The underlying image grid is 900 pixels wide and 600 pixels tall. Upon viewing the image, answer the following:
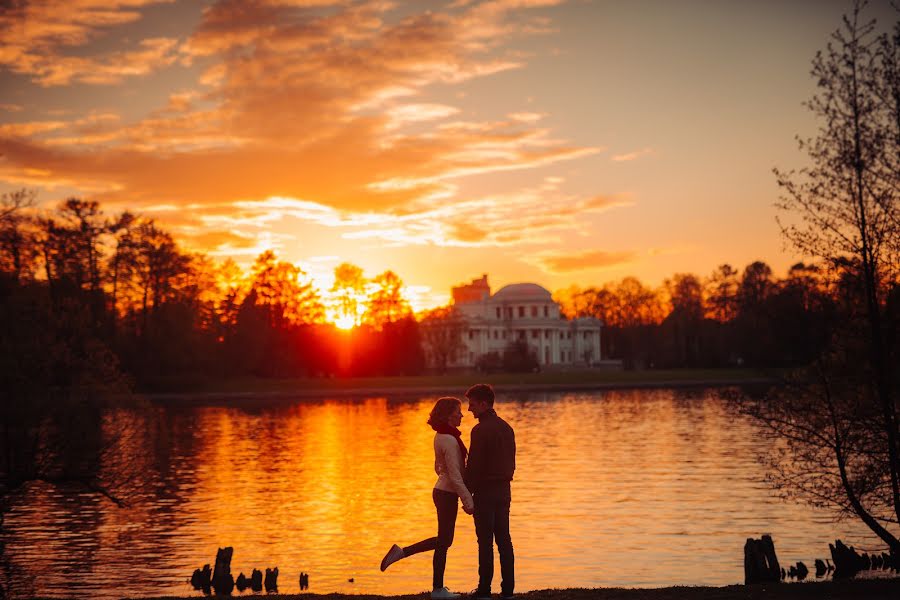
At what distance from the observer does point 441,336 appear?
12531cm

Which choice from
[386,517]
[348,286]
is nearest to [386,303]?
[348,286]

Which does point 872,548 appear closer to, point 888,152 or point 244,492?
point 888,152

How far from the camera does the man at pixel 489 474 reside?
38.1ft

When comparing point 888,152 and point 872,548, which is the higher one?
point 888,152

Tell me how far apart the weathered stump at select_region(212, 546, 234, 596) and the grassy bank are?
6714 centimetres

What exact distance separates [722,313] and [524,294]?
45290mm

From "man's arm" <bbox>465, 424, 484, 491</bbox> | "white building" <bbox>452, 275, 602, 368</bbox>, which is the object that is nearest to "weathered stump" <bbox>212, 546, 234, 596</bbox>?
"man's arm" <bbox>465, 424, 484, 491</bbox>

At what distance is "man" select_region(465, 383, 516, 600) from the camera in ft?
38.1

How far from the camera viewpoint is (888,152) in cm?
1592

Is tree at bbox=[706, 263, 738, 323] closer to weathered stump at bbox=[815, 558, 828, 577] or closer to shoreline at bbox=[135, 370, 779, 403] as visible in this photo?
shoreline at bbox=[135, 370, 779, 403]

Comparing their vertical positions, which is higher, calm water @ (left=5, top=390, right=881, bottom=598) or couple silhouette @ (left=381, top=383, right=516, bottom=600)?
couple silhouette @ (left=381, top=383, right=516, bottom=600)

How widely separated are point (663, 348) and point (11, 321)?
115m

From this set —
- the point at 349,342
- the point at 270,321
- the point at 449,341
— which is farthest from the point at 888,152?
the point at 449,341

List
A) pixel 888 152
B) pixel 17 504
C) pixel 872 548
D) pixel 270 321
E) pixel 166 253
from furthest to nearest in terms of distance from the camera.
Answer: pixel 270 321 < pixel 166 253 < pixel 17 504 < pixel 872 548 < pixel 888 152
